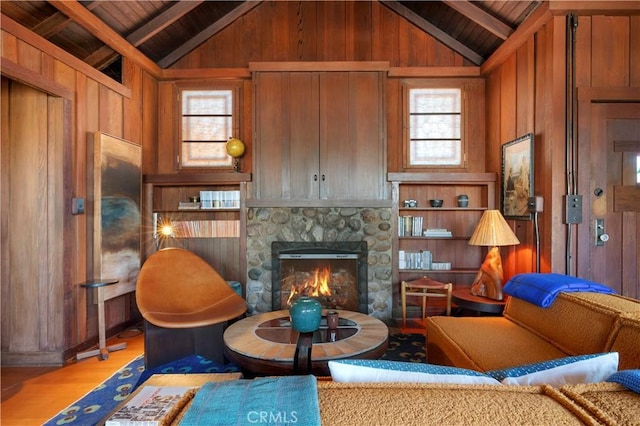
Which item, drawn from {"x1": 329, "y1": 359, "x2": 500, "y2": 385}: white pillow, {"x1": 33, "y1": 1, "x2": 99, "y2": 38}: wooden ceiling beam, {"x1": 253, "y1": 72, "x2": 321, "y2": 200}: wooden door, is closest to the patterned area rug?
{"x1": 329, "y1": 359, "x2": 500, "y2": 385}: white pillow

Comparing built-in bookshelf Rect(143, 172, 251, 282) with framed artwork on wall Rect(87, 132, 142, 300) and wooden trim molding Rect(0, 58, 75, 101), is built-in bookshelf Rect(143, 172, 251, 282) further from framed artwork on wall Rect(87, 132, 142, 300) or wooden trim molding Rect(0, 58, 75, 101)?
wooden trim molding Rect(0, 58, 75, 101)

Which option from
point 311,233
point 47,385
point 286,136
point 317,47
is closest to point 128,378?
point 47,385

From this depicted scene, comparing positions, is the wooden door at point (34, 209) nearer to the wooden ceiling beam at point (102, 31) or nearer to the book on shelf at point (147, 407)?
the wooden ceiling beam at point (102, 31)

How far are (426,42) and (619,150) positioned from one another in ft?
8.14

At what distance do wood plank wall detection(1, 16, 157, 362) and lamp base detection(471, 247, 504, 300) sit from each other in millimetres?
3617

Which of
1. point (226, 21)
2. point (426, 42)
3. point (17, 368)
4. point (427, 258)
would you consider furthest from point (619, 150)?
point (17, 368)

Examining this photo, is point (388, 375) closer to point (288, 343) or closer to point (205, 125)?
point (288, 343)

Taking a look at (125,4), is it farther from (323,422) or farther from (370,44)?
(323,422)

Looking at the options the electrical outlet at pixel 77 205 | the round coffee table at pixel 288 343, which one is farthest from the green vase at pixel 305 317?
the electrical outlet at pixel 77 205

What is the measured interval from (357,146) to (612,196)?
2416 mm

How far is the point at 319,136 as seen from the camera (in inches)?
161

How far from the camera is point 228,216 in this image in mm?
4402

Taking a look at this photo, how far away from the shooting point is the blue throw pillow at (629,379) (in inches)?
31.8

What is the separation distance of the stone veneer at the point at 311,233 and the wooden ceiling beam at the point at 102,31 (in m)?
2.10
